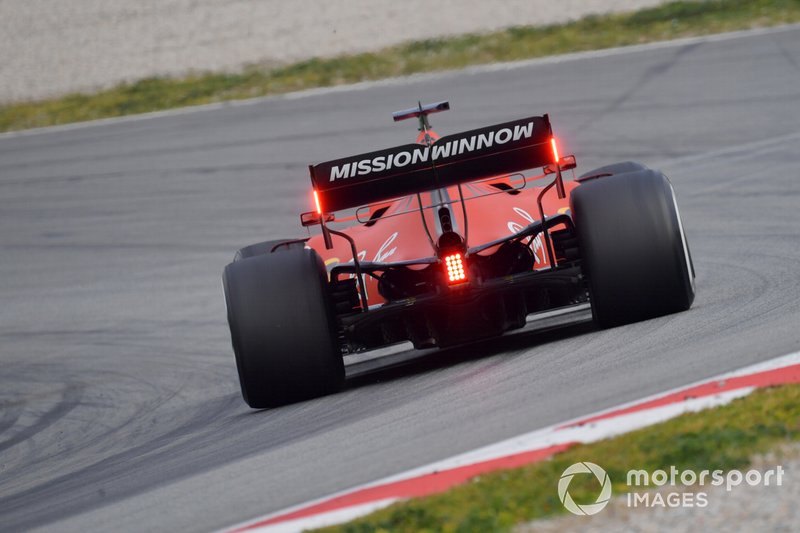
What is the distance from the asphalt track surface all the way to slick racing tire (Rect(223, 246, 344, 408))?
21 centimetres

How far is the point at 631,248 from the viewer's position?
7328 mm

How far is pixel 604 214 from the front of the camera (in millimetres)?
7410

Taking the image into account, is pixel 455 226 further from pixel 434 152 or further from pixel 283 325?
pixel 283 325

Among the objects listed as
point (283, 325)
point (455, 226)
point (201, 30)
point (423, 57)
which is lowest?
point (283, 325)

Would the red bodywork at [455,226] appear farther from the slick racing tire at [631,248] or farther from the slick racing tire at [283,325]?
the slick racing tire at [631,248]

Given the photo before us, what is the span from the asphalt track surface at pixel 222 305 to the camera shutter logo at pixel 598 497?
0.96m

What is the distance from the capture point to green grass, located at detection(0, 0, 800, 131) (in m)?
24.2

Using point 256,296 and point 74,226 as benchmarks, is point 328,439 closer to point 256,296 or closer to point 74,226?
point 256,296

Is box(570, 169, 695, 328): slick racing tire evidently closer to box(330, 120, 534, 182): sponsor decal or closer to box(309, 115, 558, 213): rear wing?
box(309, 115, 558, 213): rear wing

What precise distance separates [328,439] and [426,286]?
73.5 inches

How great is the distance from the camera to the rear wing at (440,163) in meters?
7.48

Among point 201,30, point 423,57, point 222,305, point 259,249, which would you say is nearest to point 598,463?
point 259,249

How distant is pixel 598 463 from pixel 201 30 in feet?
89.9

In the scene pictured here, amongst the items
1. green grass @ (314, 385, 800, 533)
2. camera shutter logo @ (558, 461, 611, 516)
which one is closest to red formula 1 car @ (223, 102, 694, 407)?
green grass @ (314, 385, 800, 533)
